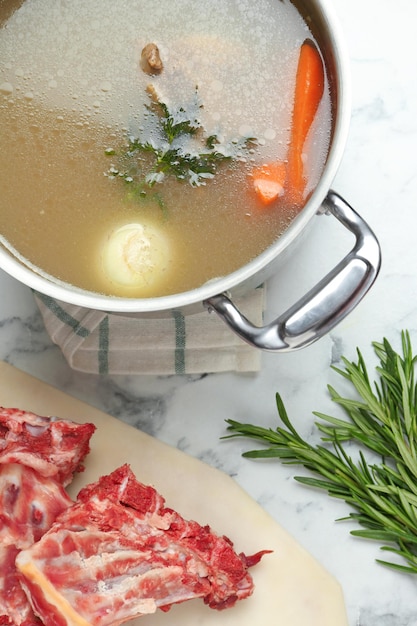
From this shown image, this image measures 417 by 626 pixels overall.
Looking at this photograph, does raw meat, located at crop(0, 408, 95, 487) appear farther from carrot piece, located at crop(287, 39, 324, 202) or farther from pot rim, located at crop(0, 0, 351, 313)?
carrot piece, located at crop(287, 39, 324, 202)

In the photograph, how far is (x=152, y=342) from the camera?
1.96m

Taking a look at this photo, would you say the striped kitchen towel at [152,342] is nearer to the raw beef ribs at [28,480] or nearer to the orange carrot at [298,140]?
the raw beef ribs at [28,480]

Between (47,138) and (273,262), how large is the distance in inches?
19.1

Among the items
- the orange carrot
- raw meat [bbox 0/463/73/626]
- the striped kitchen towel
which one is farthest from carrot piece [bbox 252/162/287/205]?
raw meat [bbox 0/463/73/626]

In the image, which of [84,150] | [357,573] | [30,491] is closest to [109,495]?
[30,491]

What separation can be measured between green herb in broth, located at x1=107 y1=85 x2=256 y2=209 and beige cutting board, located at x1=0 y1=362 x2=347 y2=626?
25.0 inches

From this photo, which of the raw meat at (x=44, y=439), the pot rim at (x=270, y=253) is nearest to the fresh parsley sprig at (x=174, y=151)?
the pot rim at (x=270, y=253)

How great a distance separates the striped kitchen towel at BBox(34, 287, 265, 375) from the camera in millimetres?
1931

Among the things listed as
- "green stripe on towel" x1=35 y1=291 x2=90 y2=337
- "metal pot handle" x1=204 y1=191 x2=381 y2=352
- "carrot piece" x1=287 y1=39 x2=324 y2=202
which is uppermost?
"carrot piece" x1=287 y1=39 x2=324 y2=202

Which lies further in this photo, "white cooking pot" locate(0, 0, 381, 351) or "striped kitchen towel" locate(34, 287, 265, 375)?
"striped kitchen towel" locate(34, 287, 265, 375)

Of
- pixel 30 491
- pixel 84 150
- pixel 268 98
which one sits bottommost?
pixel 30 491

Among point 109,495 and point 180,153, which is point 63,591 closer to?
point 109,495

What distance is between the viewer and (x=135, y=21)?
1604 millimetres

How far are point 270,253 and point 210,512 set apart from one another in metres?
0.73
